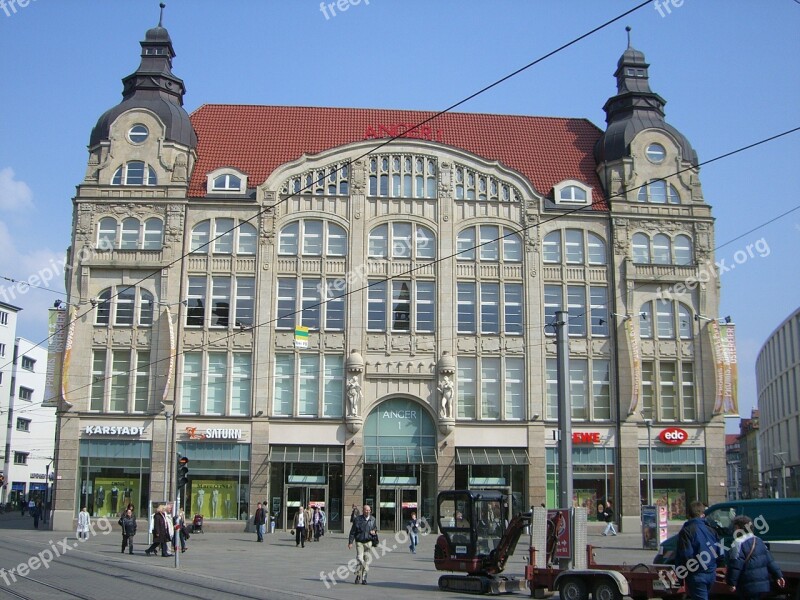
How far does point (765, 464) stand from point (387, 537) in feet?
221

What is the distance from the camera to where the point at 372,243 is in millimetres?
47188

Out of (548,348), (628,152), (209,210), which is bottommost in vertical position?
(548,348)

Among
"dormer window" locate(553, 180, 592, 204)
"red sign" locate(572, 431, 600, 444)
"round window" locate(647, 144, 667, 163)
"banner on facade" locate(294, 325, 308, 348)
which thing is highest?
"round window" locate(647, 144, 667, 163)

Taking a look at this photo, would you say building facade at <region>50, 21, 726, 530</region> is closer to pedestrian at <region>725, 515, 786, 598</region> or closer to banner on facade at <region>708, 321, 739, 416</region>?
banner on facade at <region>708, 321, 739, 416</region>

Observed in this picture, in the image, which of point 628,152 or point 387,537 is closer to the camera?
point 387,537

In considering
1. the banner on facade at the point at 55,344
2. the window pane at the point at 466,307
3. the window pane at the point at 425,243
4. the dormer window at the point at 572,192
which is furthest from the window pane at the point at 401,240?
the banner on facade at the point at 55,344

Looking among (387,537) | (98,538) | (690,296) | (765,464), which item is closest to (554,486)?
(387,537)

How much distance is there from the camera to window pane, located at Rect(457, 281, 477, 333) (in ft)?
154

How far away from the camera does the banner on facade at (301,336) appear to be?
45094 mm

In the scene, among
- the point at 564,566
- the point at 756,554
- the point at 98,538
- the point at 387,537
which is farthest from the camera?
the point at 387,537

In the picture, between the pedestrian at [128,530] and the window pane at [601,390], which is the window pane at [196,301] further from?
the window pane at [601,390]

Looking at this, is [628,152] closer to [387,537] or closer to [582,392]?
[582,392]

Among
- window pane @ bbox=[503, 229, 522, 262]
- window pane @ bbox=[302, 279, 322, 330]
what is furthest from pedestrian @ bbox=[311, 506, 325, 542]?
window pane @ bbox=[503, 229, 522, 262]

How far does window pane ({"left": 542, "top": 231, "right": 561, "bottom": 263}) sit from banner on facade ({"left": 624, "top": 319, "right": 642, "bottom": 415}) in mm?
4984
